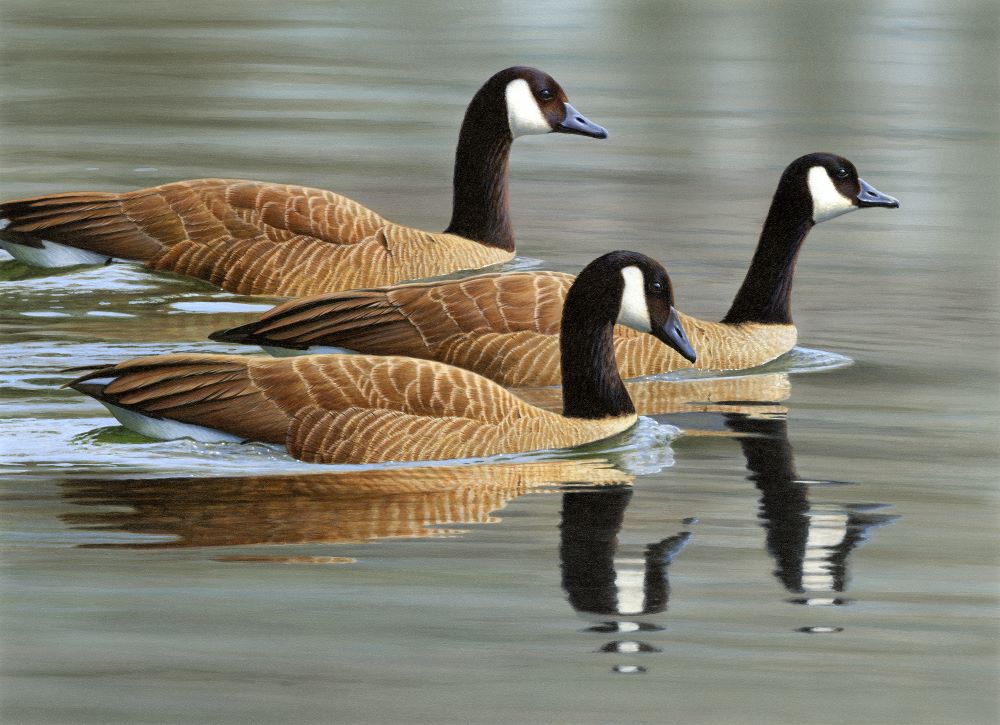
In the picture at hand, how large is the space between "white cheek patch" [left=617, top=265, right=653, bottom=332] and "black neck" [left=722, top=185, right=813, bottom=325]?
2.70 metres

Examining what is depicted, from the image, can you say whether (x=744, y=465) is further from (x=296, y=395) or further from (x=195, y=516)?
(x=195, y=516)

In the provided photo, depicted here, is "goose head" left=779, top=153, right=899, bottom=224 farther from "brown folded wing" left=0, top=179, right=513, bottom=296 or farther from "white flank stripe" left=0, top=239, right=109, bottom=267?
"white flank stripe" left=0, top=239, right=109, bottom=267

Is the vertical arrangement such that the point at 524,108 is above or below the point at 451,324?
above

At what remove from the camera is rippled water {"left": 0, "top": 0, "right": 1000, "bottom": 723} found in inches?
290

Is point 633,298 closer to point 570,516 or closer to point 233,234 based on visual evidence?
point 570,516

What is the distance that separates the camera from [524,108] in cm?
1703

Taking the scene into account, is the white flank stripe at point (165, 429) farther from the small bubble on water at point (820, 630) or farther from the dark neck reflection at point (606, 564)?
the small bubble on water at point (820, 630)

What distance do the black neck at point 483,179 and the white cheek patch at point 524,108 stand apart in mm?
126

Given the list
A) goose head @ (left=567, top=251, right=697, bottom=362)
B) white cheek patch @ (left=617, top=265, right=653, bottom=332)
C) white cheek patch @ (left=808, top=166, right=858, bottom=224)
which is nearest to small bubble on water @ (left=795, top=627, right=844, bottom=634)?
goose head @ (left=567, top=251, right=697, bottom=362)

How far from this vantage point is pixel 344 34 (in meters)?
34.7

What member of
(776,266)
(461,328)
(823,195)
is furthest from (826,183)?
(461,328)

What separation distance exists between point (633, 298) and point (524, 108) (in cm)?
632

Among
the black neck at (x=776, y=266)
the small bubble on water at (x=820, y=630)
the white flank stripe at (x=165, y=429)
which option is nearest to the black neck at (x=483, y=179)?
the black neck at (x=776, y=266)

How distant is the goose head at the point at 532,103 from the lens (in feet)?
55.7
